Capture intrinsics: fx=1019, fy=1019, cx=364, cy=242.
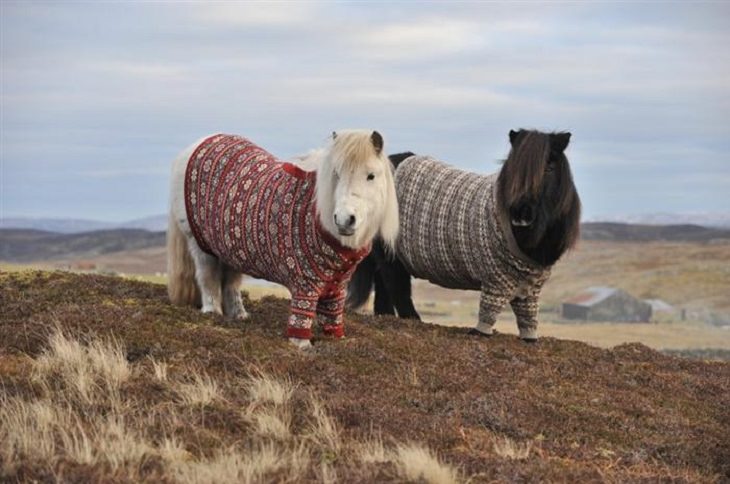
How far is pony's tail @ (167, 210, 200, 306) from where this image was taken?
37.9 feet

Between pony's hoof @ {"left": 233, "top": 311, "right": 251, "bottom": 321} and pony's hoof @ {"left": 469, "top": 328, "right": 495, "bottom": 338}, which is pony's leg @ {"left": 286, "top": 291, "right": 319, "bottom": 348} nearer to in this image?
pony's hoof @ {"left": 233, "top": 311, "right": 251, "bottom": 321}

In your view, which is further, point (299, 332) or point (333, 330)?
point (333, 330)

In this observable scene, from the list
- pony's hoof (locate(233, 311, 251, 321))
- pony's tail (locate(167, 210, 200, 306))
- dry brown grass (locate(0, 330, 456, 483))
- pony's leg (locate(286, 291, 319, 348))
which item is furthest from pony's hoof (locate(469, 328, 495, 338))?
dry brown grass (locate(0, 330, 456, 483))

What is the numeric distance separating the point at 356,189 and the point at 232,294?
308cm

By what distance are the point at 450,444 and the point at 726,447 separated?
2.75 m

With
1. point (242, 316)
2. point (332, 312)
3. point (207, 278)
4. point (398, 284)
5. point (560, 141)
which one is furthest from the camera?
point (398, 284)

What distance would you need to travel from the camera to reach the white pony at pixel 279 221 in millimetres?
9180

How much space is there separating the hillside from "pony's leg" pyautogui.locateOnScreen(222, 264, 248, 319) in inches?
10.7

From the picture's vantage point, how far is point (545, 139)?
436 inches

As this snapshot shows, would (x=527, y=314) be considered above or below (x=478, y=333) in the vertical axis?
above

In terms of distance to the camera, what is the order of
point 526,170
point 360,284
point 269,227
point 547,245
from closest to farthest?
1. point 269,227
2. point 526,170
3. point 547,245
4. point 360,284

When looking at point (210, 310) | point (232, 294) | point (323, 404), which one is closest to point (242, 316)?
point (232, 294)

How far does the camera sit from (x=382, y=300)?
1375 centimetres

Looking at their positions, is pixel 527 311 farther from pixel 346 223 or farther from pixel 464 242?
pixel 346 223
